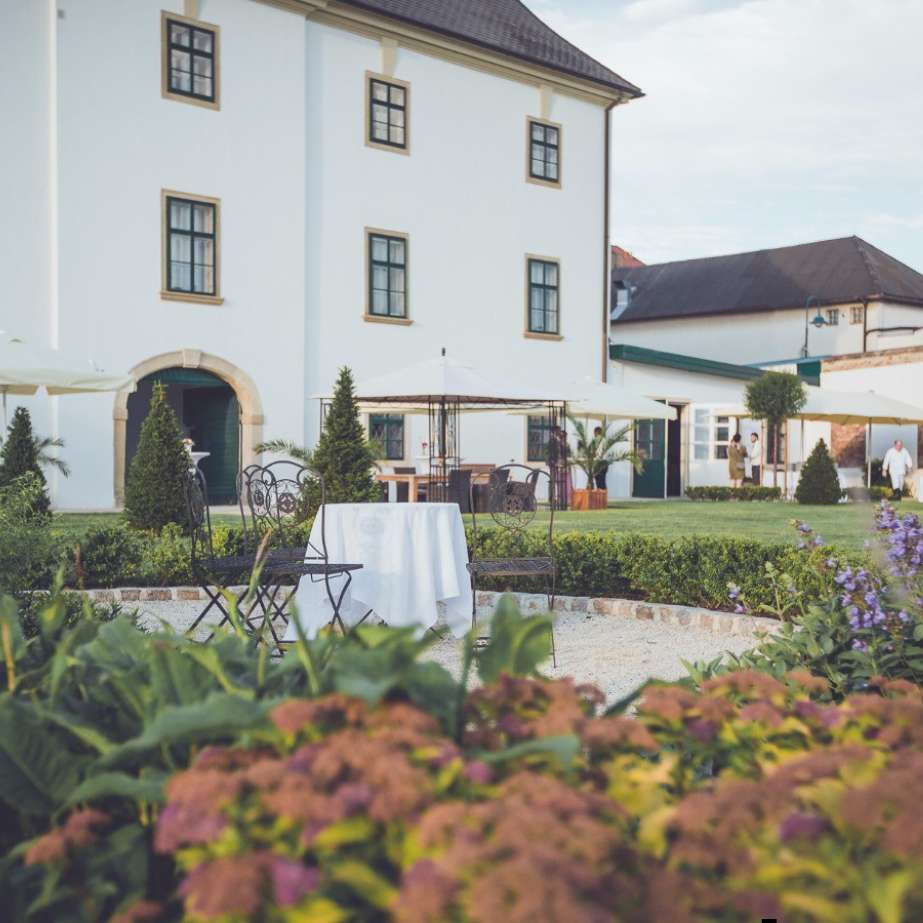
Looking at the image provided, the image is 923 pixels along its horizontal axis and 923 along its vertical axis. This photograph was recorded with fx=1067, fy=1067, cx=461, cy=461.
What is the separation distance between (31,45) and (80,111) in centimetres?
116

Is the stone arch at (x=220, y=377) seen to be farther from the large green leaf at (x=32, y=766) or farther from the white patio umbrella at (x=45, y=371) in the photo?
the large green leaf at (x=32, y=766)

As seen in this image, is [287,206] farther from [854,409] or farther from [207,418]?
[854,409]

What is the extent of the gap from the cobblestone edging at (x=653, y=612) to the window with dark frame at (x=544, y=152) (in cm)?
1528

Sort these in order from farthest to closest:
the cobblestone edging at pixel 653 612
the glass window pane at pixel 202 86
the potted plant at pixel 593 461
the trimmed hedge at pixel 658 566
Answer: the potted plant at pixel 593 461 → the glass window pane at pixel 202 86 → the trimmed hedge at pixel 658 566 → the cobblestone edging at pixel 653 612

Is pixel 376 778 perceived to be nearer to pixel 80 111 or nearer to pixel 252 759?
pixel 252 759

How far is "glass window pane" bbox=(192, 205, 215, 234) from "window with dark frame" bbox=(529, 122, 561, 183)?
7444 mm

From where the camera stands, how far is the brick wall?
26.9 metres

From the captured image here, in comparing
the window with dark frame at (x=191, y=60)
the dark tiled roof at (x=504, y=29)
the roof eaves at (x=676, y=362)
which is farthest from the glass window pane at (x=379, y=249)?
the roof eaves at (x=676, y=362)

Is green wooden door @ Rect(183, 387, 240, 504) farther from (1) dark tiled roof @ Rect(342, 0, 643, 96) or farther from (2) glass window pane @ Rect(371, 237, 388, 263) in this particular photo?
(1) dark tiled roof @ Rect(342, 0, 643, 96)

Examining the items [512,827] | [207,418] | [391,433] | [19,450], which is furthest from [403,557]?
[207,418]

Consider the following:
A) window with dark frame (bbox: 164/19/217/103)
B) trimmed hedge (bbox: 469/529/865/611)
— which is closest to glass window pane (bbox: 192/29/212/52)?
window with dark frame (bbox: 164/19/217/103)

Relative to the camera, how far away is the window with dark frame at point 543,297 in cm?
2250

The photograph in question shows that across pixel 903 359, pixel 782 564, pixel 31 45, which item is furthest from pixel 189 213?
pixel 903 359

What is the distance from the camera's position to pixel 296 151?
1869 cm
